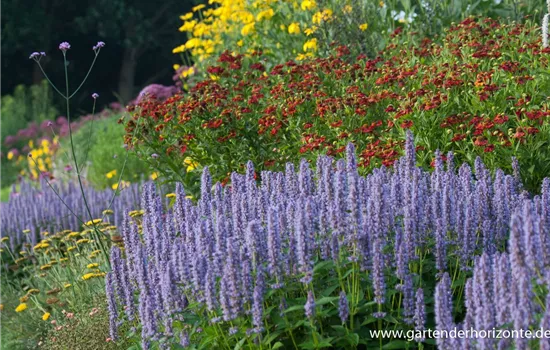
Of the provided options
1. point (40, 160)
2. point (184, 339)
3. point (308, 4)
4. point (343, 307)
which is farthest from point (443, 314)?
point (40, 160)

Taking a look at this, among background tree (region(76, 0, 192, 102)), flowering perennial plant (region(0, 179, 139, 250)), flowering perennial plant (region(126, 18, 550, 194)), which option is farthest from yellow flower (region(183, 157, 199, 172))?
background tree (region(76, 0, 192, 102))

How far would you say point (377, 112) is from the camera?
6.41 metres

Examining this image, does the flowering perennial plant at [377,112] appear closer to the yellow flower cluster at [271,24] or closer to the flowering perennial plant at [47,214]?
the flowering perennial plant at [47,214]

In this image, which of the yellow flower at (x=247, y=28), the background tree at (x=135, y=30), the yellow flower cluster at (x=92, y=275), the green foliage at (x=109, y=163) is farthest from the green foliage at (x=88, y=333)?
the background tree at (x=135, y=30)

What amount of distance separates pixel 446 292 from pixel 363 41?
6371mm

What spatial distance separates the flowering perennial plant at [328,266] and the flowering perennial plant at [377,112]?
5.21ft

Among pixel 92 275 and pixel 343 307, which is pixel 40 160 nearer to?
pixel 92 275

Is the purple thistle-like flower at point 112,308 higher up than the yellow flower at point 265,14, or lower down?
lower down

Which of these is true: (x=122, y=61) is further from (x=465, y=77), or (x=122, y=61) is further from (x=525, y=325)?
(x=525, y=325)

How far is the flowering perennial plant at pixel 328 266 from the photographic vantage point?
10.4 feet

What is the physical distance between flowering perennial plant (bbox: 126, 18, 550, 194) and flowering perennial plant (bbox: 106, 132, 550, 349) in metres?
1.59

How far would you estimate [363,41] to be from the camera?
29.3 ft

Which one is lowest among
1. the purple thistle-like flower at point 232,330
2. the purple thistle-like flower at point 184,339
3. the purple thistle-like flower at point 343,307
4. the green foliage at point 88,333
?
the green foliage at point 88,333

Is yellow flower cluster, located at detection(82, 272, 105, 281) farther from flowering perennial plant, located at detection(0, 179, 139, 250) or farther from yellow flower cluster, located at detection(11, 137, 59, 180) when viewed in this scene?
yellow flower cluster, located at detection(11, 137, 59, 180)
